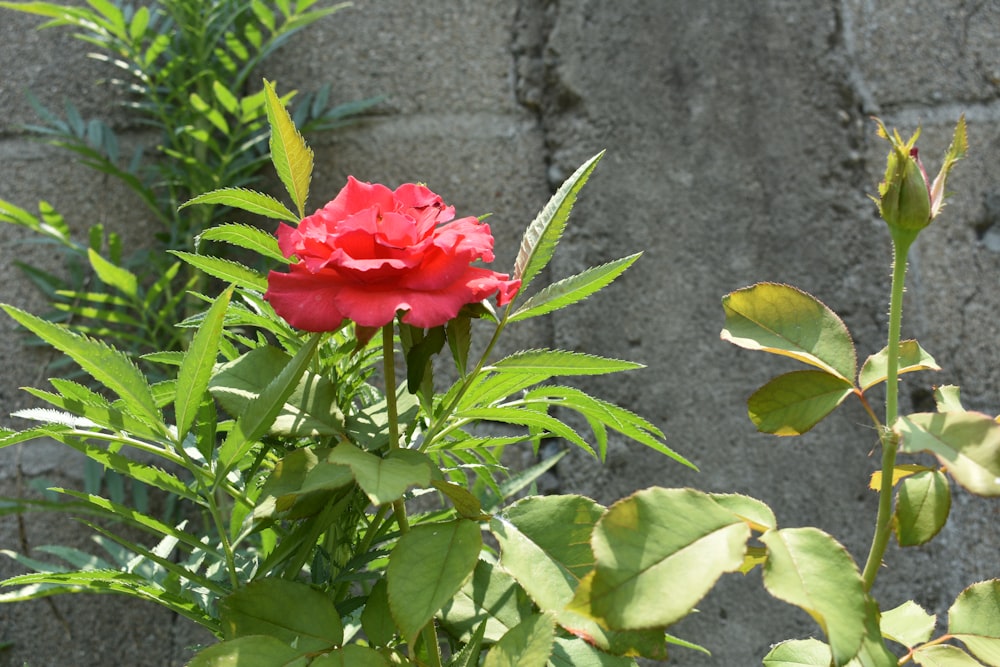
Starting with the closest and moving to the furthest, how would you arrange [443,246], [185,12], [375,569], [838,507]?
[443,246], [375,569], [838,507], [185,12]

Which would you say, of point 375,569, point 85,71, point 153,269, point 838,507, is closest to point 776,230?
point 838,507

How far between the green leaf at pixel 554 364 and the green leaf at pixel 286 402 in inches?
3.9

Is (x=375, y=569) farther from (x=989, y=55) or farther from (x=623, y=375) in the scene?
(x=989, y=55)

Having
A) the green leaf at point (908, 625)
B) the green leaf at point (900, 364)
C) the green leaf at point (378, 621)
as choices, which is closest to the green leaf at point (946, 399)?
the green leaf at point (900, 364)

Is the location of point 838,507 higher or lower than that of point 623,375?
lower

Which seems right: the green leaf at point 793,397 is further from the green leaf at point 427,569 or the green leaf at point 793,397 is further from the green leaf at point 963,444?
the green leaf at point 427,569

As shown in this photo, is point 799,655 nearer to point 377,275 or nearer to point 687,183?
point 377,275

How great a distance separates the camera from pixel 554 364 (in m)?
0.55

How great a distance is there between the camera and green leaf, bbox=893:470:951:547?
0.46 metres

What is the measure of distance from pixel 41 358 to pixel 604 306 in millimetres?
729

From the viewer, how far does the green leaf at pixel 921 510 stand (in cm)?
46

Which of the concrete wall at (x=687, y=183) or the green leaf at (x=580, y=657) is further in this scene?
the concrete wall at (x=687, y=183)

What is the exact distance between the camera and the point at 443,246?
1.67 feet

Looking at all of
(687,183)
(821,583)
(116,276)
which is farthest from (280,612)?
(687,183)
